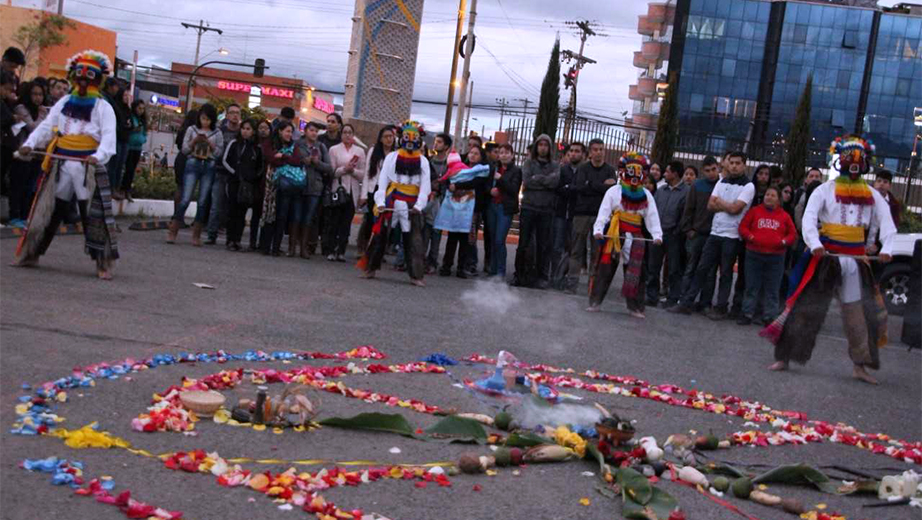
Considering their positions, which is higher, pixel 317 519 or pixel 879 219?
pixel 879 219

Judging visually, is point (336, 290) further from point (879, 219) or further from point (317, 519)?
point (317, 519)

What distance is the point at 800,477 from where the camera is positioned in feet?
19.5

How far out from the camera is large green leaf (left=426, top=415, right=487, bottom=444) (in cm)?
593

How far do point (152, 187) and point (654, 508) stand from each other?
A: 1617 centimetres

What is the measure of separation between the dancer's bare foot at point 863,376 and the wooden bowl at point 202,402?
6.82 meters

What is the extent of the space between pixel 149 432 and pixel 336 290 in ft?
22.4

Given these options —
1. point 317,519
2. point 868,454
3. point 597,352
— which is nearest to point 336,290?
point 597,352

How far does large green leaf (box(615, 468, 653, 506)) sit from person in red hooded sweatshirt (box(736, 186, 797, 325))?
9011 mm

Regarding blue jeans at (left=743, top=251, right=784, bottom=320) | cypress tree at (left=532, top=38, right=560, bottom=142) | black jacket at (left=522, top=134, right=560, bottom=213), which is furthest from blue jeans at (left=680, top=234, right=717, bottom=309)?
cypress tree at (left=532, top=38, right=560, bottom=142)

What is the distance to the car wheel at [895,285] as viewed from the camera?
1850cm

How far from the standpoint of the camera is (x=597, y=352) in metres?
10.2

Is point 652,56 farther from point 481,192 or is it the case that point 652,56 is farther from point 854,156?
point 854,156

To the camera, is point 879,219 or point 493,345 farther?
point 879,219

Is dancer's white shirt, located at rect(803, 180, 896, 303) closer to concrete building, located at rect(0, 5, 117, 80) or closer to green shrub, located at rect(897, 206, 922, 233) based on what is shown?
green shrub, located at rect(897, 206, 922, 233)
